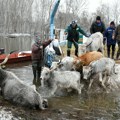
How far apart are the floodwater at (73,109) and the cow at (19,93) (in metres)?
0.14

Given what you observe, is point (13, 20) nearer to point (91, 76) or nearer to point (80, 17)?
point (80, 17)

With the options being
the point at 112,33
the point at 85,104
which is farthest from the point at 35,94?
the point at 112,33

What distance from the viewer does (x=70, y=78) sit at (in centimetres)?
917

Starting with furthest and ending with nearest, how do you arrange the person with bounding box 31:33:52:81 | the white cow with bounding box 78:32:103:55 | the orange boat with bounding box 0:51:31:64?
1. the orange boat with bounding box 0:51:31:64
2. the white cow with bounding box 78:32:103:55
3. the person with bounding box 31:33:52:81

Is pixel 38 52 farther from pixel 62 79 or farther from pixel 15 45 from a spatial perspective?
pixel 15 45

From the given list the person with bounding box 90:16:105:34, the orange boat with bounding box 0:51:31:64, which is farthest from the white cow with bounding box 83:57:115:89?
the orange boat with bounding box 0:51:31:64

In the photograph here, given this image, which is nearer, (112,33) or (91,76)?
(91,76)

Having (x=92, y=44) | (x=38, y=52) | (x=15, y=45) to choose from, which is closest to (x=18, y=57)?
(x=92, y=44)

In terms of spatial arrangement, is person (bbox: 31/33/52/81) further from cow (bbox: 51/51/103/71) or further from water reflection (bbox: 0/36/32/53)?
Result: water reflection (bbox: 0/36/32/53)

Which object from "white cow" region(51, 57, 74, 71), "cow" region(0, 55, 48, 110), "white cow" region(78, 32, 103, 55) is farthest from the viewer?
"white cow" region(78, 32, 103, 55)

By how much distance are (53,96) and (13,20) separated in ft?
180

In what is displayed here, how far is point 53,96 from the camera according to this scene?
9.06m

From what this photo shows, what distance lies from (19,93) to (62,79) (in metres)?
1.68

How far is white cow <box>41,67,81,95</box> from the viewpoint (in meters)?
9.16
